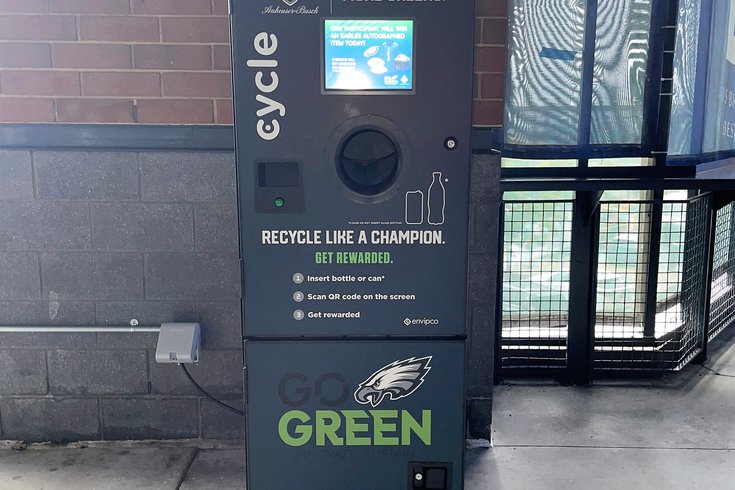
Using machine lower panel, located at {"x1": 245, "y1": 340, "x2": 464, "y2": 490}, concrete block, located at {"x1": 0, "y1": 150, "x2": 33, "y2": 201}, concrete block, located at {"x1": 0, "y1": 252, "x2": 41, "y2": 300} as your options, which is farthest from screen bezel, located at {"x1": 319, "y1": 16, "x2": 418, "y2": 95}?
concrete block, located at {"x1": 0, "y1": 252, "x2": 41, "y2": 300}

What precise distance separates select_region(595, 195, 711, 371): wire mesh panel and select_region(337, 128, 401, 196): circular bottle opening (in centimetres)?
166

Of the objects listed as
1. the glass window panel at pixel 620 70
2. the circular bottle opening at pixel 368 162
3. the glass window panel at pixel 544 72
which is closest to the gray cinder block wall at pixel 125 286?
the glass window panel at pixel 544 72

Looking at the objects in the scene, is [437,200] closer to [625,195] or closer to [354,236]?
[354,236]

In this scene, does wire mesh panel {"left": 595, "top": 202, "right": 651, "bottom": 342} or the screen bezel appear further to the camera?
wire mesh panel {"left": 595, "top": 202, "right": 651, "bottom": 342}

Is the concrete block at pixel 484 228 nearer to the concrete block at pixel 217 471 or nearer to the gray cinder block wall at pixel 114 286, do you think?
the gray cinder block wall at pixel 114 286

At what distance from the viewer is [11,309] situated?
261cm

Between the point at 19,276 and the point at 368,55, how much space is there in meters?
1.67

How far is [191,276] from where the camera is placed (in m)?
2.61

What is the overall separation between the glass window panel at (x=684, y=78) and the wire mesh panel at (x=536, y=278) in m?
0.55

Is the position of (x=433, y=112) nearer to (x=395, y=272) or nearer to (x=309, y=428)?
(x=395, y=272)

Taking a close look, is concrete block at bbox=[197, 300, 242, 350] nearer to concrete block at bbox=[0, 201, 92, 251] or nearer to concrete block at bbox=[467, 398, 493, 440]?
concrete block at bbox=[0, 201, 92, 251]

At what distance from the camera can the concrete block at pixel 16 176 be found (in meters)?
2.52

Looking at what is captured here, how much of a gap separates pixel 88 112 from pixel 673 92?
7.84 ft

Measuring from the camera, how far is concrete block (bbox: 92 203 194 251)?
2.56m
